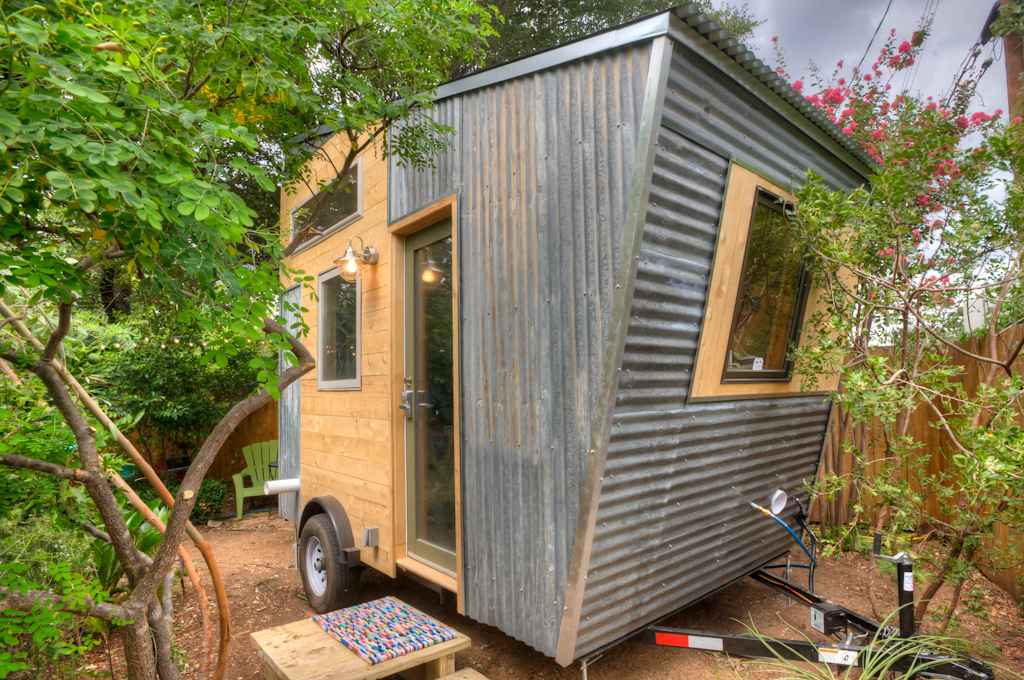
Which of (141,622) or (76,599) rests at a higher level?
(76,599)

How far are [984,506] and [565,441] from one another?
2456 mm

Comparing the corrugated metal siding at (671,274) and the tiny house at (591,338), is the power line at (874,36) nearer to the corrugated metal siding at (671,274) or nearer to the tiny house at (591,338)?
the tiny house at (591,338)

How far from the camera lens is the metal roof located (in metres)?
2.34

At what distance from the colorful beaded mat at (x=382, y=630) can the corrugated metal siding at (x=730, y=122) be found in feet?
9.03

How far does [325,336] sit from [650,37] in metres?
3.58

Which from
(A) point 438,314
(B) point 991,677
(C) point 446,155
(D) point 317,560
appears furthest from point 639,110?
(D) point 317,560

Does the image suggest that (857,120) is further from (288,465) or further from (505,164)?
(288,465)

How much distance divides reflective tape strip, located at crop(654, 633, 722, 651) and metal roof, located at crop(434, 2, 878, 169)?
2.70 meters

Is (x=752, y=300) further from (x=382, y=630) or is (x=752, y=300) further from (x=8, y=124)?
(x=8, y=124)

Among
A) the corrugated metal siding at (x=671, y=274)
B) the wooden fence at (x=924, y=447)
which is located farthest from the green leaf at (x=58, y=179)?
the wooden fence at (x=924, y=447)

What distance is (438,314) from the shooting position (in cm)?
359

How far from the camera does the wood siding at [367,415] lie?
3816mm

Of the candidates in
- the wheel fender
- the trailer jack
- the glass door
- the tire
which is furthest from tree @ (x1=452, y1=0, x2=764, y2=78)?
the trailer jack

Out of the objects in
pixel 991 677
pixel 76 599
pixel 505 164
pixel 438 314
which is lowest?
pixel 991 677
